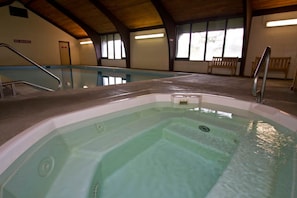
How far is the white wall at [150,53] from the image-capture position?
8609 mm

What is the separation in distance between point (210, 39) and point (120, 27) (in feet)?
16.0

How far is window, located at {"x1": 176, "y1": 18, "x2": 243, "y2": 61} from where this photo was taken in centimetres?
647

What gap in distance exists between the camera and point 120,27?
9.16 m

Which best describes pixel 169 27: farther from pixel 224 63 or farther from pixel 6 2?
pixel 6 2

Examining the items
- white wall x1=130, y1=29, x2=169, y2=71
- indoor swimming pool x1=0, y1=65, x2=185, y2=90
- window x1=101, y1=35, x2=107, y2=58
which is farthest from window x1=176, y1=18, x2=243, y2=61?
window x1=101, y1=35, x2=107, y2=58

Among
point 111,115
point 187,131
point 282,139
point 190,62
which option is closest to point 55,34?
point 190,62

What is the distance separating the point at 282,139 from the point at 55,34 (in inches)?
567

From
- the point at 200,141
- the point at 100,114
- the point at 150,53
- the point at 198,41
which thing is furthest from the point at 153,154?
the point at 150,53

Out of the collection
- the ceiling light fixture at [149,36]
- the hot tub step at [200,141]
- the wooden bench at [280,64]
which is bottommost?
the hot tub step at [200,141]

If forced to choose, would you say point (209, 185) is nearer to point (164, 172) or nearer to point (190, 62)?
point (164, 172)

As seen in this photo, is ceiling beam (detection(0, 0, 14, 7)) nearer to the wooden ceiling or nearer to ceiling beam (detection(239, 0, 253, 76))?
the wooden ceiling

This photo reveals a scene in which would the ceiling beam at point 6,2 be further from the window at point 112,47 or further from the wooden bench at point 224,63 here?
the wooden bench at point 224,63

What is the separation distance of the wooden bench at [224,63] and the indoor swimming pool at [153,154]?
4.42 m

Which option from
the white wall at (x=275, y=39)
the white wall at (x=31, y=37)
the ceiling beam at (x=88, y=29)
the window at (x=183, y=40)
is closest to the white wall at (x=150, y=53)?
the window at (x=183, y=40)
